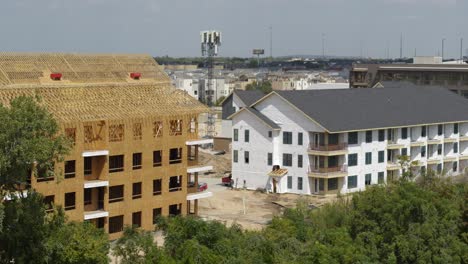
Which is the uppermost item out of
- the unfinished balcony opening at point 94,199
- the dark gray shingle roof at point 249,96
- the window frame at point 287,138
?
the dark gray shingle roof at point 249,96

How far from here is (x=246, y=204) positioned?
5834 cm

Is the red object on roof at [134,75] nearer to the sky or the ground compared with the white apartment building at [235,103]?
nearer to the sky

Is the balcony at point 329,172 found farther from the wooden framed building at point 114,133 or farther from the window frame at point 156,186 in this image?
the window frame at point 156,186

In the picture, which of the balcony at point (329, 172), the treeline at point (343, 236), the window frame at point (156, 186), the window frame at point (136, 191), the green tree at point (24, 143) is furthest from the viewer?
the balcony at point (329, 172)

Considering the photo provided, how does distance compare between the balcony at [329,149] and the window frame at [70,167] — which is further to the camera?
the balcony at [329,149]

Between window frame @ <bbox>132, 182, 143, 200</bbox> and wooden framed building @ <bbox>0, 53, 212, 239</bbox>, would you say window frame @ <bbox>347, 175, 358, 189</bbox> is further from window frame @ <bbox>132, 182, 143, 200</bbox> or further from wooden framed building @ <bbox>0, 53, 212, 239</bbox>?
window frame @ <bbox>132, 182, 143, 200</bbox>

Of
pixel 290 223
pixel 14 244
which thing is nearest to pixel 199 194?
pixel 290 223

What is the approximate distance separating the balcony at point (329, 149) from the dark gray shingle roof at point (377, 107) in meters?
1.24

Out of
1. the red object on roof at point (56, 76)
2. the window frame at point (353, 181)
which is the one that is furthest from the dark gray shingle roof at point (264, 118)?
the red object on roof at point (56, 76)

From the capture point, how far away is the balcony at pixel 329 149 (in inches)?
2359

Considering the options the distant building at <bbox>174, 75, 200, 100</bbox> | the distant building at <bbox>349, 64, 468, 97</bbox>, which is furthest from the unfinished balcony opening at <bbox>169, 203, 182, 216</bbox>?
the distant building at <bbox>174, 75, 200, 100</bbox>

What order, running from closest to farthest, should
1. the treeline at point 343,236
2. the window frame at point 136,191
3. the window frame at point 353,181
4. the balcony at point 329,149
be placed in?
the treeline at point 343,236 → the window frame at point 136,191 → the balcony at point 329,149 → the window frame at point 353,181

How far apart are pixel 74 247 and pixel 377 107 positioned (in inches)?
1496

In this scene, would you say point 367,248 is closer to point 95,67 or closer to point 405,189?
point 405,189
